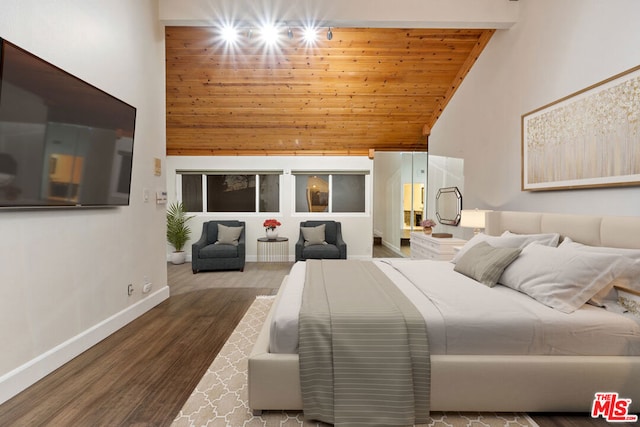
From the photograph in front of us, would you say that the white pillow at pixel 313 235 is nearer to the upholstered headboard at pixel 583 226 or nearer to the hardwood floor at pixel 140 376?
the hardwood floor at pixel 140 376

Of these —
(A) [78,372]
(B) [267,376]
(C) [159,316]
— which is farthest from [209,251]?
(B) [267,376]

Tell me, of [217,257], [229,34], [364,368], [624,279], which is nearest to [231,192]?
[217,257]

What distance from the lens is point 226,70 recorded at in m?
4.61

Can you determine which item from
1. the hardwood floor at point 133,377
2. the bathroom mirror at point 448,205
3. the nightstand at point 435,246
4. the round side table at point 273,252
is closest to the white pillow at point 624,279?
the nightstand at point 435,246

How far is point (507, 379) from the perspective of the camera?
5.46 ft

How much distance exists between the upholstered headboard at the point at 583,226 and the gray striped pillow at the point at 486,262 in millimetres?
487

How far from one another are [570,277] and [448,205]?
3258 mm

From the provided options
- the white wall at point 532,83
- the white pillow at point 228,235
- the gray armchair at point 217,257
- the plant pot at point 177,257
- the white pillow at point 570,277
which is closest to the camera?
the white pillow at point 570,277

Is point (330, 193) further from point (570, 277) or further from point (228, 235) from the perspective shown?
point (570, 277)

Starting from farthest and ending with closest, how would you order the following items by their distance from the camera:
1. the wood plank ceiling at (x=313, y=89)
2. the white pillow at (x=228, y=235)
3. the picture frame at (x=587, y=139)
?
the white pillow at (x=228, y=235) → the wood plank ceiling at (x=313, y=89) → the picture frame at (x=587, y=139)

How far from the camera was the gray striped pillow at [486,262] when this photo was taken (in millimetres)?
2316

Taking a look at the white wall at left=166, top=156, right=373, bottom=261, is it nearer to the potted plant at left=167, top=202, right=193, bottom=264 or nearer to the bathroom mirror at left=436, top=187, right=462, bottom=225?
the potted plant at left=167, top=202, right=193, bottom=264

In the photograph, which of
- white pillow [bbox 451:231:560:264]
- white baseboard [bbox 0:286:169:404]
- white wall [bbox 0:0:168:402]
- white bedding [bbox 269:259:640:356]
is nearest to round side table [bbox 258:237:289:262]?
white wall [bbox 0:0:168:402]

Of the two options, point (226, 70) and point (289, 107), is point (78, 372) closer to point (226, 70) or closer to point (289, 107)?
point (226, 70)
